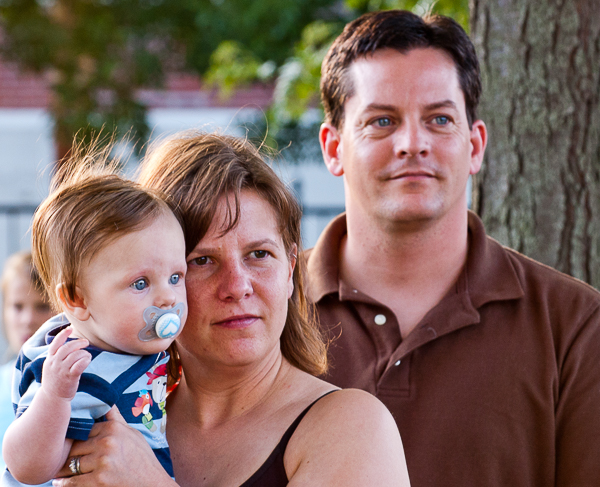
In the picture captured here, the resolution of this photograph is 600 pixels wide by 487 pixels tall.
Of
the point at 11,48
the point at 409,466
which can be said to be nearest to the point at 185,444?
the point at 409,466

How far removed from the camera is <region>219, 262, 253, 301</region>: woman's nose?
177 centimetres

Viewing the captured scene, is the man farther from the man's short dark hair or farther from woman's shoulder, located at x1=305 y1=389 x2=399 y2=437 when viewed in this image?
woman's shoulder, located at x1=305 y1=389 x2=399 y2=437

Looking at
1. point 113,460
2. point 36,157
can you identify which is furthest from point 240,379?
point 36,157

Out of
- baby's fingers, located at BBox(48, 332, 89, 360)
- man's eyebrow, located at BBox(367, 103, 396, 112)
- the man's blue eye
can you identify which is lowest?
baby's fingers, located at BBox(48, 332, 89, 360)

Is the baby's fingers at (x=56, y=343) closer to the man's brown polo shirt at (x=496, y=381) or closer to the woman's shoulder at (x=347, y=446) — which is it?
the woman's shoulder at (x=347, y=446)

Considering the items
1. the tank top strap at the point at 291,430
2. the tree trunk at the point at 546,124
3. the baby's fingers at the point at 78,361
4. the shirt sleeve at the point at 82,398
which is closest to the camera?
the baby's fingers at the point at 78,361

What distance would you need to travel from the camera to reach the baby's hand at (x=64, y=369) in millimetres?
1502

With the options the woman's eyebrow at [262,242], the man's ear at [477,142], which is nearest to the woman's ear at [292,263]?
the woman's eyebrow at [262,242]

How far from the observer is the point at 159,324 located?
164cm

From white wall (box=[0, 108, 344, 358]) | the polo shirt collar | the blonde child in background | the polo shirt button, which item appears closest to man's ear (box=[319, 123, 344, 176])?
the polo shirt collar

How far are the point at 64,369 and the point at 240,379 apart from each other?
561 mm

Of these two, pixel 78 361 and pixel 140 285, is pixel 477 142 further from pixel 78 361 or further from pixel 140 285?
pixel 78 361

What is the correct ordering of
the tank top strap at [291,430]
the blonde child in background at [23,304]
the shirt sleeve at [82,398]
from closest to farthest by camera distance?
1. the shirt sleeve at [82,398]
2. the tank top strap at [291,430]
3. the blonde child in background at [23,304]

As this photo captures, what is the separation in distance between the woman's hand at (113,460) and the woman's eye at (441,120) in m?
1.57
